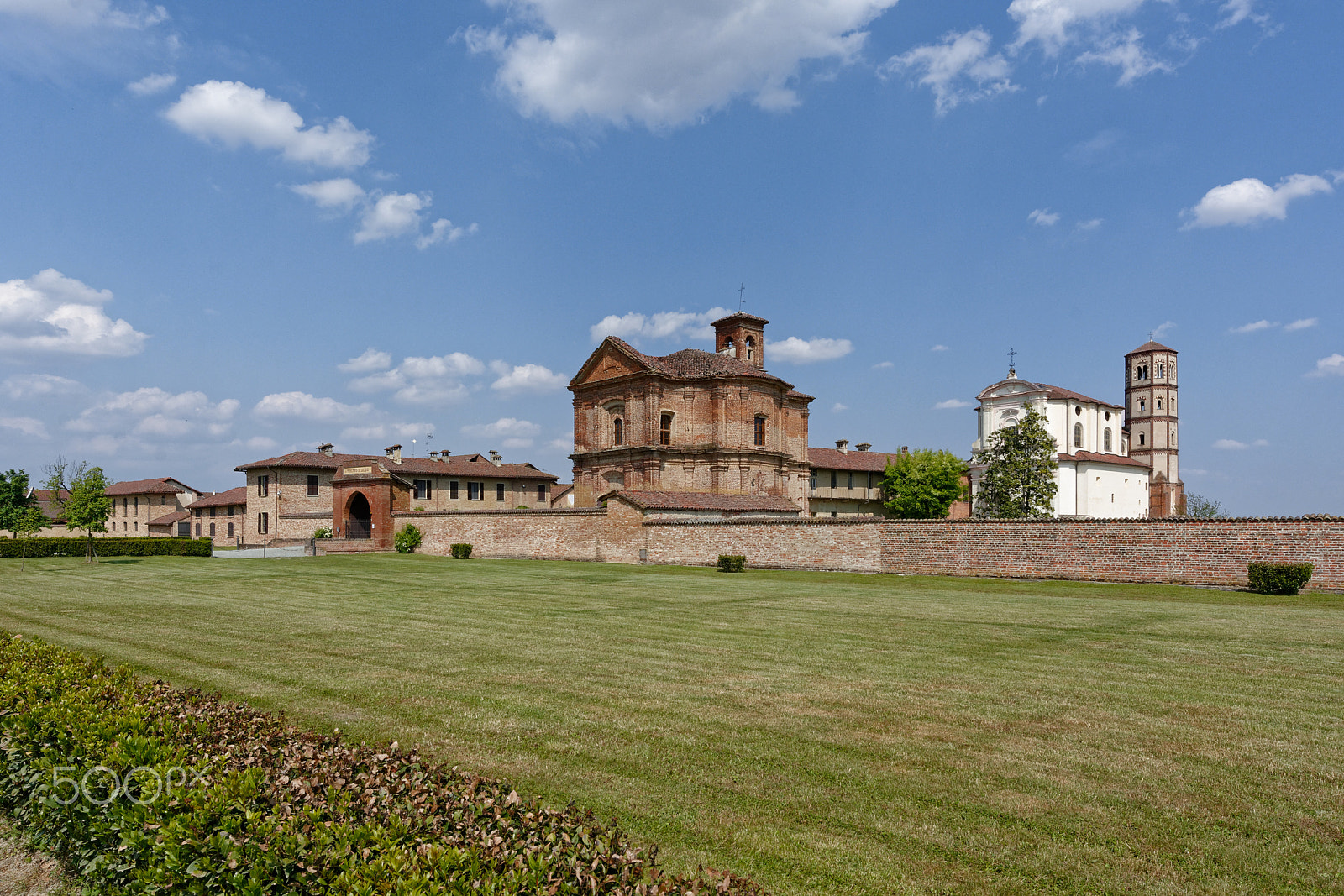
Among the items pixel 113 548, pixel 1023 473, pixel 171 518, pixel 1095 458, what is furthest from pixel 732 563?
pixel 171 518

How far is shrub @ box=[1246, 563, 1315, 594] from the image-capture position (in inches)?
878

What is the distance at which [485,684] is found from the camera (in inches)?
370

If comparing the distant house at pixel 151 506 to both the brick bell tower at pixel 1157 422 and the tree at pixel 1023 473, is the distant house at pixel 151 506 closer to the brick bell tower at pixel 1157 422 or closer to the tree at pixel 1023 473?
the tree at pixel 1023 473

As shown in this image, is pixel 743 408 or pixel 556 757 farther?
pixel 743 408

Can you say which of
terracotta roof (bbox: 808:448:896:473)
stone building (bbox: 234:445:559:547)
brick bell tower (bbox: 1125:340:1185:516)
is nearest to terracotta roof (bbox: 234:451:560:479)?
stone building (bbox: 234:445:559:547)

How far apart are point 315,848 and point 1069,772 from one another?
18.9 feet

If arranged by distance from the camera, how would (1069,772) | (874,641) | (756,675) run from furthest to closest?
(874,641) < (756,675) < (1069,772)

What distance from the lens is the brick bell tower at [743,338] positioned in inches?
2247

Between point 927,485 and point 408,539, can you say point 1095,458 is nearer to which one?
point 927,485

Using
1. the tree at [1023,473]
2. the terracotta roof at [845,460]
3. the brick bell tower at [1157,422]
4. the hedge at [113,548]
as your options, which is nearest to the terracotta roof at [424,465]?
the hedge at [113,548]

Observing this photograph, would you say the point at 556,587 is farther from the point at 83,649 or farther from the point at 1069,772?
the point at 1069,772

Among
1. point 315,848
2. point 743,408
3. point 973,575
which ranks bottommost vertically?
point 973,575

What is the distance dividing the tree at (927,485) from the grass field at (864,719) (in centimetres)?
4766

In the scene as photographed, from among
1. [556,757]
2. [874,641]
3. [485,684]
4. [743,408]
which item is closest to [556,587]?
[874,641]
